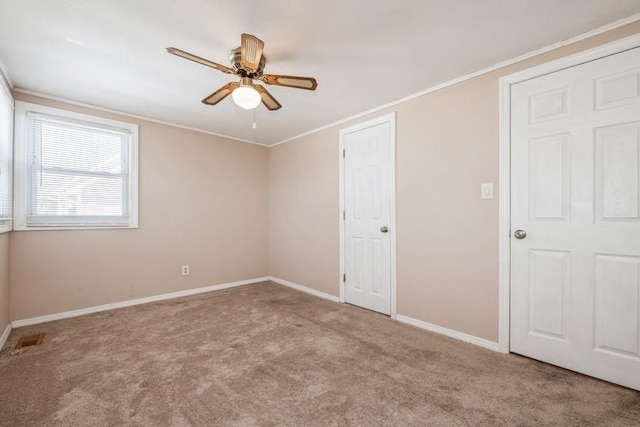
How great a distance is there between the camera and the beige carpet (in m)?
1.65

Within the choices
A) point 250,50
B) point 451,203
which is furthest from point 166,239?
point 451,203

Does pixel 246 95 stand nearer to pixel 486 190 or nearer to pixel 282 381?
pixel 282 381

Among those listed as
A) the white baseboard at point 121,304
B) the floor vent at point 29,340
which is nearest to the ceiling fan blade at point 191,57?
the floor vent at point 29,340

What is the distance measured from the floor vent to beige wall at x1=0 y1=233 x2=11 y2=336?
173 millimetres

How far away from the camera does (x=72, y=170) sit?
10.8 feet

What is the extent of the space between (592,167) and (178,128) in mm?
4368

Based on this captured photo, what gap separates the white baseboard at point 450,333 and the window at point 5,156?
375 cm

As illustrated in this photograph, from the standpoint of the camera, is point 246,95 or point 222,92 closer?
point 246,95

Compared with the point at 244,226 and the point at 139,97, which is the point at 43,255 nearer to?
the point at 139,97

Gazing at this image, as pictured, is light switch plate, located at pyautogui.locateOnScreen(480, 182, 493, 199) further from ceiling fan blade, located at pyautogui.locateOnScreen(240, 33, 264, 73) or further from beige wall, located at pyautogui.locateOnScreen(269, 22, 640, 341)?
ceiling fan blade, located at pyautogui.locateOnScreen(240, 33, 264, 73)

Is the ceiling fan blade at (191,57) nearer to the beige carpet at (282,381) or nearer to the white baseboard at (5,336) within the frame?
the beige carpet at (282,381)

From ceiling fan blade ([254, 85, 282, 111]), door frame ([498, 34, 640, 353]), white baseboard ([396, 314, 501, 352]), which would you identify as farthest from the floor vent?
door frame ([498, 34, 640, 353])

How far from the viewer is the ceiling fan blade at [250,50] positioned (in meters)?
1.76

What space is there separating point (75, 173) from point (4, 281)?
123cm
